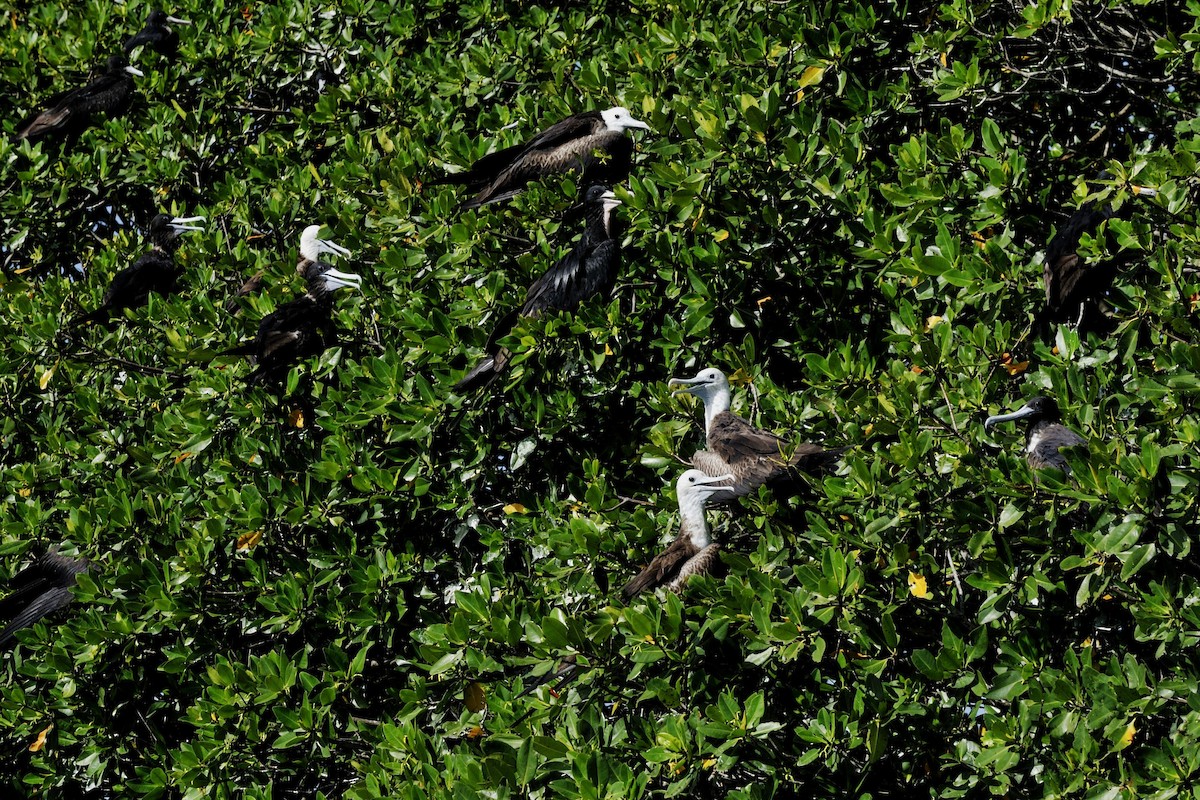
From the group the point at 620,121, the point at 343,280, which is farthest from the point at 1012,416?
the point at 343,280

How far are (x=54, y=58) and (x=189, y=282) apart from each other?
3087 millimetres

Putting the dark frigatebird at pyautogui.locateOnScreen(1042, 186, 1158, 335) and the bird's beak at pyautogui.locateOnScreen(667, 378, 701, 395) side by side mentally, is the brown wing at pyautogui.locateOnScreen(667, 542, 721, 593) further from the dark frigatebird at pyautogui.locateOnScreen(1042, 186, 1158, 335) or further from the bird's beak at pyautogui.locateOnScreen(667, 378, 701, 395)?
the dark frigatebird at pyautogui.locateOnScreen(1042, 186, 1158, 335)

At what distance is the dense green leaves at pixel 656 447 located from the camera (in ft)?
10.7

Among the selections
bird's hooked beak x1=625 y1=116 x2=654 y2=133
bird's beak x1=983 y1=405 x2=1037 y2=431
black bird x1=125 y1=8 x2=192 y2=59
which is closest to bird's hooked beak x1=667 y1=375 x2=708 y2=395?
bird's beak x1=983 y1=405 x2=1037 y2=431

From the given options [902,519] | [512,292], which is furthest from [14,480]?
[902,519]

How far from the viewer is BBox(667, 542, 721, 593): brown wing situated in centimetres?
381

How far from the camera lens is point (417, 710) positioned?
4.05 meters

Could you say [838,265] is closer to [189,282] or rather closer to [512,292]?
[512,292]

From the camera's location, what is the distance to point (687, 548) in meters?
3.88

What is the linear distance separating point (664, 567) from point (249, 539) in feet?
6.28

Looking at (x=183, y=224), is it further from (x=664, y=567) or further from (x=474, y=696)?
(x=664, y=567)

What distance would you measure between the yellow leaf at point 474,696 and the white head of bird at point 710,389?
4.17 ft

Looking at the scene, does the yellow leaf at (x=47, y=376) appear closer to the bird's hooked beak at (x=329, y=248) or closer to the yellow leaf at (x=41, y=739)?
the bird's hooked beak at (x=329, y=248)

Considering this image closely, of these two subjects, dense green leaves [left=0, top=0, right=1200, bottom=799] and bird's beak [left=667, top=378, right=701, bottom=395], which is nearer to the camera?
dense green leaves [left=0, top=0, right=1200, bottom=799]
